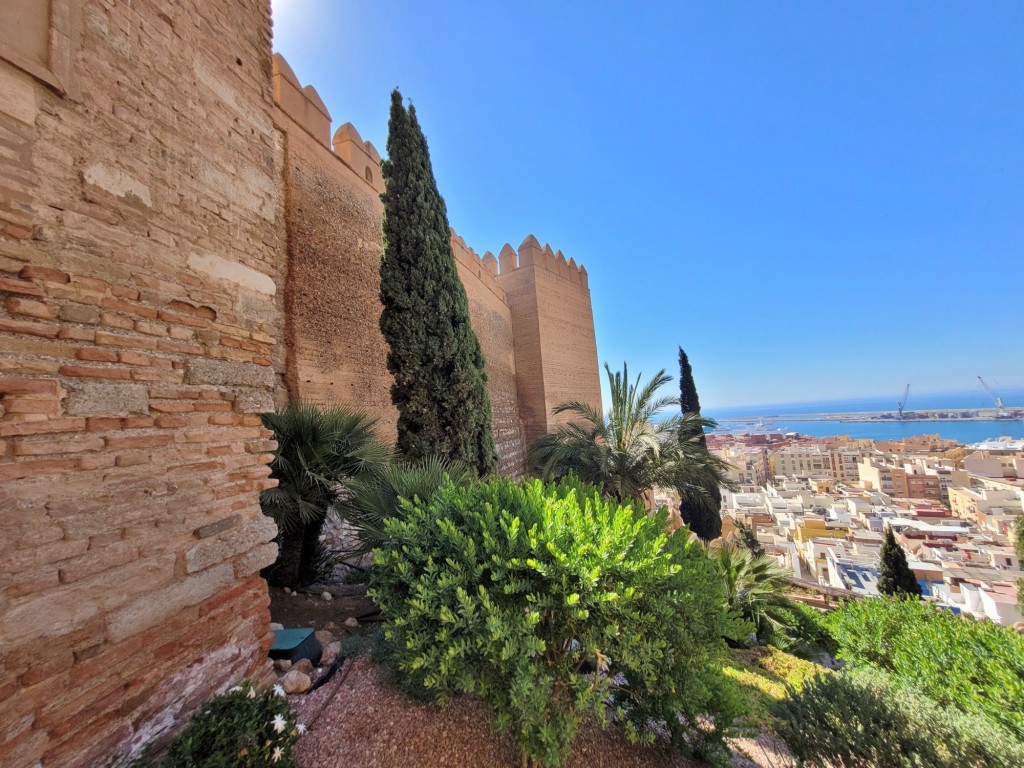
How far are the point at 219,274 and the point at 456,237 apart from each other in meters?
7.66

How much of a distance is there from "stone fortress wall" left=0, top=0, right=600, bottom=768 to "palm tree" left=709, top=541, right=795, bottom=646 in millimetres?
5990

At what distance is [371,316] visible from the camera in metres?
6.48

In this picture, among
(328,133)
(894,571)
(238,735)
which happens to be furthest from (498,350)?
(894,571)

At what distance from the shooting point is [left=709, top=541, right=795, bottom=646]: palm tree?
19.0 ft

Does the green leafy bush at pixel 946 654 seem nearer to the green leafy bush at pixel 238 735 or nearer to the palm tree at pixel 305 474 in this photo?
the green leafy bush at pixel 238 735

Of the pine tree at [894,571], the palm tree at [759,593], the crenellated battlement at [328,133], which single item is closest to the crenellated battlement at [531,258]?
the crenellated battlement at [328,133]

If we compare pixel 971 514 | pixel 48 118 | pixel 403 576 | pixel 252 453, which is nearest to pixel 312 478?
pixel 252 453

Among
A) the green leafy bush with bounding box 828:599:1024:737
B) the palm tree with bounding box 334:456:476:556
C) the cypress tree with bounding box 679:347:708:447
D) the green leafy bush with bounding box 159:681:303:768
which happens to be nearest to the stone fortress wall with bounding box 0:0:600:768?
the green leafy bush with bounding box 159:681:303:768

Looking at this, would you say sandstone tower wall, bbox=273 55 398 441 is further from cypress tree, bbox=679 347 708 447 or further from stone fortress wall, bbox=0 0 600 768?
cypress tree, bbox=679 347 708 447

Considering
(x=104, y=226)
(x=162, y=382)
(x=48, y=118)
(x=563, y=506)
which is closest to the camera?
(x=48, y=118)

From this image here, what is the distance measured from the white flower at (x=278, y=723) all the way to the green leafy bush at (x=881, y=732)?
277 centimetres

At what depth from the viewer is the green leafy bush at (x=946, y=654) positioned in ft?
9.00

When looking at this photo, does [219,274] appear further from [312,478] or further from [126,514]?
[312,478]

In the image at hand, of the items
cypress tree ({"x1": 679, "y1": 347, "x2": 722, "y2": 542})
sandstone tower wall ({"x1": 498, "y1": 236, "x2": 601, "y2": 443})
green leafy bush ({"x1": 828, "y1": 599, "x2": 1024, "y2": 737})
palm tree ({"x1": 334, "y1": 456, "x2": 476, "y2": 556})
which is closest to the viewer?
green leafy bush ({"x1": 828, "y1": 599, "x2": 1024, "y2": 737})
